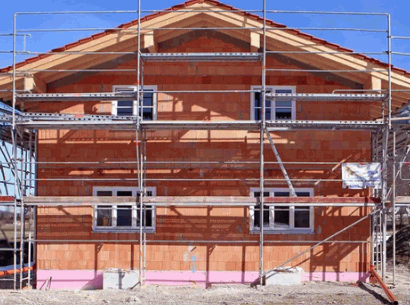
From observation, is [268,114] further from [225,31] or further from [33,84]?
[33,84]

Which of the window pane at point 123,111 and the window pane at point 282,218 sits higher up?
the window pane at point 123,111

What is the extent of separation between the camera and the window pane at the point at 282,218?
45.4ft

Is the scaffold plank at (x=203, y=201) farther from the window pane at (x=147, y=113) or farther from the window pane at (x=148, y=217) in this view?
the window pane at (x=147, y=113)

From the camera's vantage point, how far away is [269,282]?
13.1m

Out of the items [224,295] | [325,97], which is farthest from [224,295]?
[325,97]

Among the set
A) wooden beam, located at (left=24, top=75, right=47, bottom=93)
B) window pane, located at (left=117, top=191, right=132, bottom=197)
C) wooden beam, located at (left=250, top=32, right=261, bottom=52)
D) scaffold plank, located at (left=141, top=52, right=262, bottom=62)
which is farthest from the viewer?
window pane, located at (left=117, top=191, right=132, bottom=197)

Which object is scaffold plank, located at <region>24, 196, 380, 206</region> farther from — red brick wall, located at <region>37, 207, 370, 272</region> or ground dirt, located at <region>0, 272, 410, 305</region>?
ground dirt, located at <region>0, 272, 410, 305</region>

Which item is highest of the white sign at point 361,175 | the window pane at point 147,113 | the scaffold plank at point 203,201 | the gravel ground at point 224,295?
the window pane at point 147,113

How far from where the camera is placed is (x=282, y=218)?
546 inches

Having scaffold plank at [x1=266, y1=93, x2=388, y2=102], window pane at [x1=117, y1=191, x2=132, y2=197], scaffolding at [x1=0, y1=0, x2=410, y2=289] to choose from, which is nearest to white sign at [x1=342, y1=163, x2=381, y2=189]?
scaffolding at [x1=0, y1=0, x2=410, y2=289]

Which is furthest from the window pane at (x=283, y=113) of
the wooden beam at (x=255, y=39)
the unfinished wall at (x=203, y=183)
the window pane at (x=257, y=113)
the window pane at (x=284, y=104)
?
the wooden beam at (x=255, y=39)

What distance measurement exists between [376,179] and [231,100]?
3934 mm

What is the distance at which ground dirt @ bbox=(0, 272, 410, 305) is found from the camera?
38.1 ft

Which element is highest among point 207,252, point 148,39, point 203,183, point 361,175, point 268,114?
point 148,39
